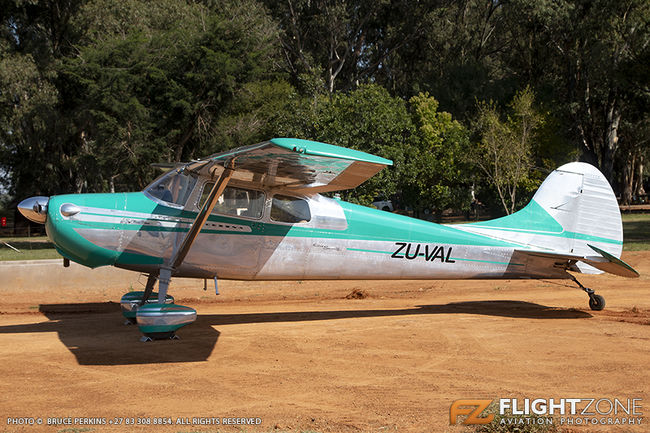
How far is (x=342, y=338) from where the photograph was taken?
8.48 meters

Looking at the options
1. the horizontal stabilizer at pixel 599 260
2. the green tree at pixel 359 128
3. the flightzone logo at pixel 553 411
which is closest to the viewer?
the flightzone logo at pixel 553 411

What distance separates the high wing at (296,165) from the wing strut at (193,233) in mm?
257

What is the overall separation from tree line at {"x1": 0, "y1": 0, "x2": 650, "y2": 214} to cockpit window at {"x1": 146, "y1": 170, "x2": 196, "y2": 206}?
405 inches

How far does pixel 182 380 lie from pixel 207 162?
3.01m

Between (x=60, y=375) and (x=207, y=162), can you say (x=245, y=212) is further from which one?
(x=60, y=375)

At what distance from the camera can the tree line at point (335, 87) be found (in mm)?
23781

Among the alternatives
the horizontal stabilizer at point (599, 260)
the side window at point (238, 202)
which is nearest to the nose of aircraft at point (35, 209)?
the side window at point (238, 202)

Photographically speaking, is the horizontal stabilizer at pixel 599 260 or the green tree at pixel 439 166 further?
the green tree at pixel 439 166

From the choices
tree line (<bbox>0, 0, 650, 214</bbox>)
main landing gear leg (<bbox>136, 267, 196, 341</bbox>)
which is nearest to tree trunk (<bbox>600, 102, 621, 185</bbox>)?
tree line (<bbox>0, 0, 650, 214</bbox>)

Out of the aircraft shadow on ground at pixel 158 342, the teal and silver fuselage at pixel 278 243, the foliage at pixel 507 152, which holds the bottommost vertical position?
the aircraft shadow on ground at pixel 158 342

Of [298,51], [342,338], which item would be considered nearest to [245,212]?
[342,338]

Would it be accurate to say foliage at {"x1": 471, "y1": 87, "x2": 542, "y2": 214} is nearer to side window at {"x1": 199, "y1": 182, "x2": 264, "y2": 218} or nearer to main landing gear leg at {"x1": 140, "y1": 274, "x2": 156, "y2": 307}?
side window at {"x1": 199, "y1": 182, "x2": 264, "y2": 218}

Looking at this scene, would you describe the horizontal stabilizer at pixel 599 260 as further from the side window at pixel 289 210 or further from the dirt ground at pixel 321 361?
the side window at pixel 289 210

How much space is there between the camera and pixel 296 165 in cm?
766
